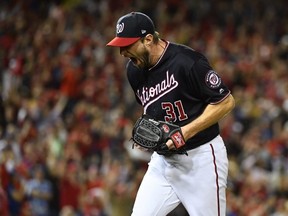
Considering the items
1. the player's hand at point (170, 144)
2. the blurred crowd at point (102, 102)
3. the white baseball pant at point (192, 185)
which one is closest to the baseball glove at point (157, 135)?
the player's hand at point (170, 144)

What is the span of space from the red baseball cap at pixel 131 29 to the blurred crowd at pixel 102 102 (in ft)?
8.95

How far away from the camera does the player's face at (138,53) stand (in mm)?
5062

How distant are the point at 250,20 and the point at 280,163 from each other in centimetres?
737

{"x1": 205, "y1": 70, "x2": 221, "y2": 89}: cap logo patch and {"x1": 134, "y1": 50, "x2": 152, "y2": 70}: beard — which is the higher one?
{"x1": 134, "y1": 50, "x2": 152, "y2": 70}: beard

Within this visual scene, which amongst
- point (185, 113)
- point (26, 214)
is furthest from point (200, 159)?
point (26, 214)

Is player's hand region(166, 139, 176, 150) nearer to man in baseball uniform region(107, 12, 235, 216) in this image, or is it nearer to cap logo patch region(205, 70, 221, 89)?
man in baseball uniform region(107, 12, 235, 216)

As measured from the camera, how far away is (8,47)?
1476 cm

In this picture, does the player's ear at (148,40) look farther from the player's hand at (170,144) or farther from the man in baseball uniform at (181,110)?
the player's hand at (170,144)

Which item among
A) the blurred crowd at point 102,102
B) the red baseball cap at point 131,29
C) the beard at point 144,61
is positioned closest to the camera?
the red baseball cap at point 131,29

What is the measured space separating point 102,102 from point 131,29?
8.74 meters

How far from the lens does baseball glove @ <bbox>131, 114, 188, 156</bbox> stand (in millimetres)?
5031

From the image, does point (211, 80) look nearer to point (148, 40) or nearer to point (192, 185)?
point (148, 40)

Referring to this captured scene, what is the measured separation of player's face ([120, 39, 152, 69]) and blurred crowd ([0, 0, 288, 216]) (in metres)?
2.63

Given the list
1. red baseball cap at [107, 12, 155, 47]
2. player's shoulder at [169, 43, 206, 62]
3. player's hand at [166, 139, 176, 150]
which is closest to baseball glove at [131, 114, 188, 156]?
player's hand at [166, 139, 176, 150]
